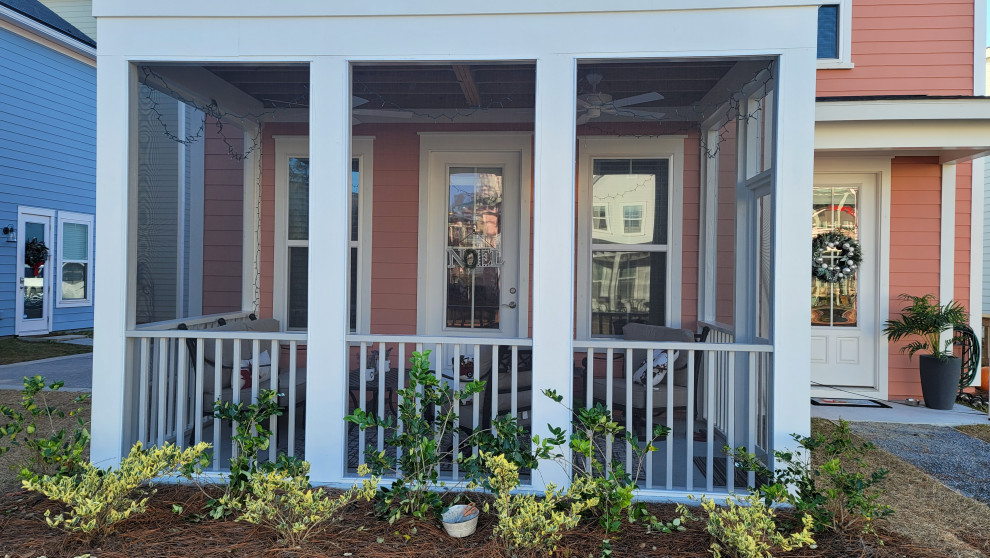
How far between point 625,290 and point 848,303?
222 cm

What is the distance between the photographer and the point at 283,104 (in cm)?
557

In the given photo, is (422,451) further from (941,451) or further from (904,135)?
(904,135)

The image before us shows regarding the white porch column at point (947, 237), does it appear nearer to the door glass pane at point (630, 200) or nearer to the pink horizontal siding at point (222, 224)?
the door glass pane at point (630, 200)

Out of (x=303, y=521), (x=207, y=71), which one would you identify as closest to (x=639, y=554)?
(x=303, y=521)

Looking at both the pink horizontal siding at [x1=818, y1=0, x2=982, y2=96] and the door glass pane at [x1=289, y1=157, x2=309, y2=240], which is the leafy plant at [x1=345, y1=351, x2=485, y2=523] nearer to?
the door glass pane at [x1=289, y1=157, x2=309, y2=240]

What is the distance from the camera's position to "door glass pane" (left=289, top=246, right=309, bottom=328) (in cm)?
580

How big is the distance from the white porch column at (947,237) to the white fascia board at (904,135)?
880mm

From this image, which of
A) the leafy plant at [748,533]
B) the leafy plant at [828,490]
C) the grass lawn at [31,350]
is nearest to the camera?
the leafy plant at [748,533]

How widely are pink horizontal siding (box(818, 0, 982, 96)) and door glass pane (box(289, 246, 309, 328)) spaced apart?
16.3 ft

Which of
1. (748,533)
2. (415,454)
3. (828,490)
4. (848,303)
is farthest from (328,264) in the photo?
(848,303)

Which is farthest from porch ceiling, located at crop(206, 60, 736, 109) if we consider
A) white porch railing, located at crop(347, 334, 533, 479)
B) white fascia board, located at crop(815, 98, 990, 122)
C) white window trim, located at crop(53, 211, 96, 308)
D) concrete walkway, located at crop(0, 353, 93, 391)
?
white window trim, located at crop(53, 211, 96, 308)

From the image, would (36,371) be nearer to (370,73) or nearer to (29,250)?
(29,250)

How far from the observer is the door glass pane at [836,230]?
6035mm

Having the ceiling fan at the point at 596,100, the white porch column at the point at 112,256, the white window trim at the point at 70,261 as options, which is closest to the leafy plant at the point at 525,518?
the white porch column at the point at 112,256
